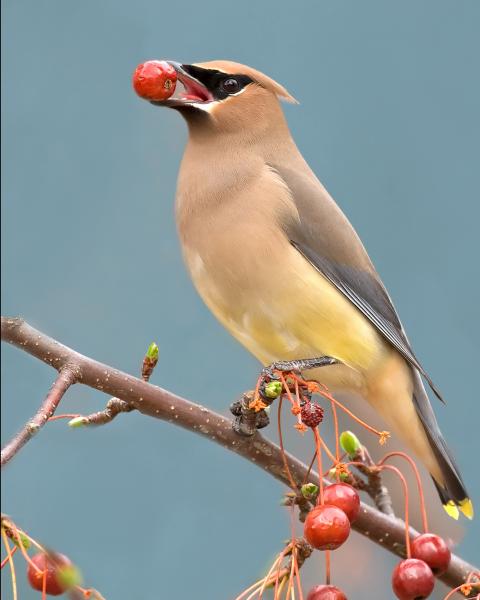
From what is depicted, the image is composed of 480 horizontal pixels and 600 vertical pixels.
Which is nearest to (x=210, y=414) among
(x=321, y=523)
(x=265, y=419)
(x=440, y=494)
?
(x=265, y=419)

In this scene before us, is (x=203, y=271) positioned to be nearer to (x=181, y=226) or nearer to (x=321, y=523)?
(x=181, y=226)

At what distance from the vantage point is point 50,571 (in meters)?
2.14

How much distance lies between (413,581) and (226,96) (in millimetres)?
1834

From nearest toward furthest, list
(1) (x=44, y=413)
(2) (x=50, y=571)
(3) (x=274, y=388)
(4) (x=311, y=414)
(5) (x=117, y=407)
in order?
(1) (x=44, y=413), (2) (x=50, y=571), (4) (x=311, y=414), (3) (x=274, y=388), (5) (x=117, y=407)

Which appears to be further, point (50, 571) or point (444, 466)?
point (444, 466)

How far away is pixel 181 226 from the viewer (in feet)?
11.2

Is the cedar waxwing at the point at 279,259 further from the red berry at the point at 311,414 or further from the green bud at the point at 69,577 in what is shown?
the green bud at the point at 69,577

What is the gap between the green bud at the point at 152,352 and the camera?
2.66 metres

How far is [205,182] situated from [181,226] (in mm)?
162

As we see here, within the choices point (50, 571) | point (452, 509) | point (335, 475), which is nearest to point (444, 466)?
point (452, 509)

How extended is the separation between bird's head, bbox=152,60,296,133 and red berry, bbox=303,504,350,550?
1.68 metres

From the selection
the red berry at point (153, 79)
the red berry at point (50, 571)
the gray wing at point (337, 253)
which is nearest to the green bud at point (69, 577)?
the red berry at point (50, 571)

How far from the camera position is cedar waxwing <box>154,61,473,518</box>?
325 centimetres

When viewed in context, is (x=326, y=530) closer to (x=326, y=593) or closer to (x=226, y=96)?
(x=326, y=593)
